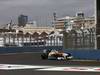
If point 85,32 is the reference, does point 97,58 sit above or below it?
below

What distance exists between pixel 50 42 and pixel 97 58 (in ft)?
61.7

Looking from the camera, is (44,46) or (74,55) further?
(44,46)

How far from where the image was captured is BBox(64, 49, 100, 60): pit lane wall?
2642 cm

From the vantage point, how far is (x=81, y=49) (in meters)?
27.0

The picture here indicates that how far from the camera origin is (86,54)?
89.1 feet

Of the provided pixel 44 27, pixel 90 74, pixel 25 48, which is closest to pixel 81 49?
pixel 90 74

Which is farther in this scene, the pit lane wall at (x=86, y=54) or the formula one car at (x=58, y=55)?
the formula one car at (x=58, y=55)

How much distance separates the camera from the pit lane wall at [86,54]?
26.4 metres

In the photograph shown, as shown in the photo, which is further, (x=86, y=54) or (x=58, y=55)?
(x=86, y=54)

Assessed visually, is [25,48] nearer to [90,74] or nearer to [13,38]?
[13,38]

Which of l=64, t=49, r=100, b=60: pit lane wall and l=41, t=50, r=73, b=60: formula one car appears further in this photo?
l=41, t=50, r=73, b=60: formula one car

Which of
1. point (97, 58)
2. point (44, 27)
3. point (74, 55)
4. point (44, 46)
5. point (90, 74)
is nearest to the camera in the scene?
point (90, 74)

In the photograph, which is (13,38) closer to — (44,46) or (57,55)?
(44,46)

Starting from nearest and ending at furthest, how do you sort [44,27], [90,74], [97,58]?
[90,74] → [97,58] → [44,27]
